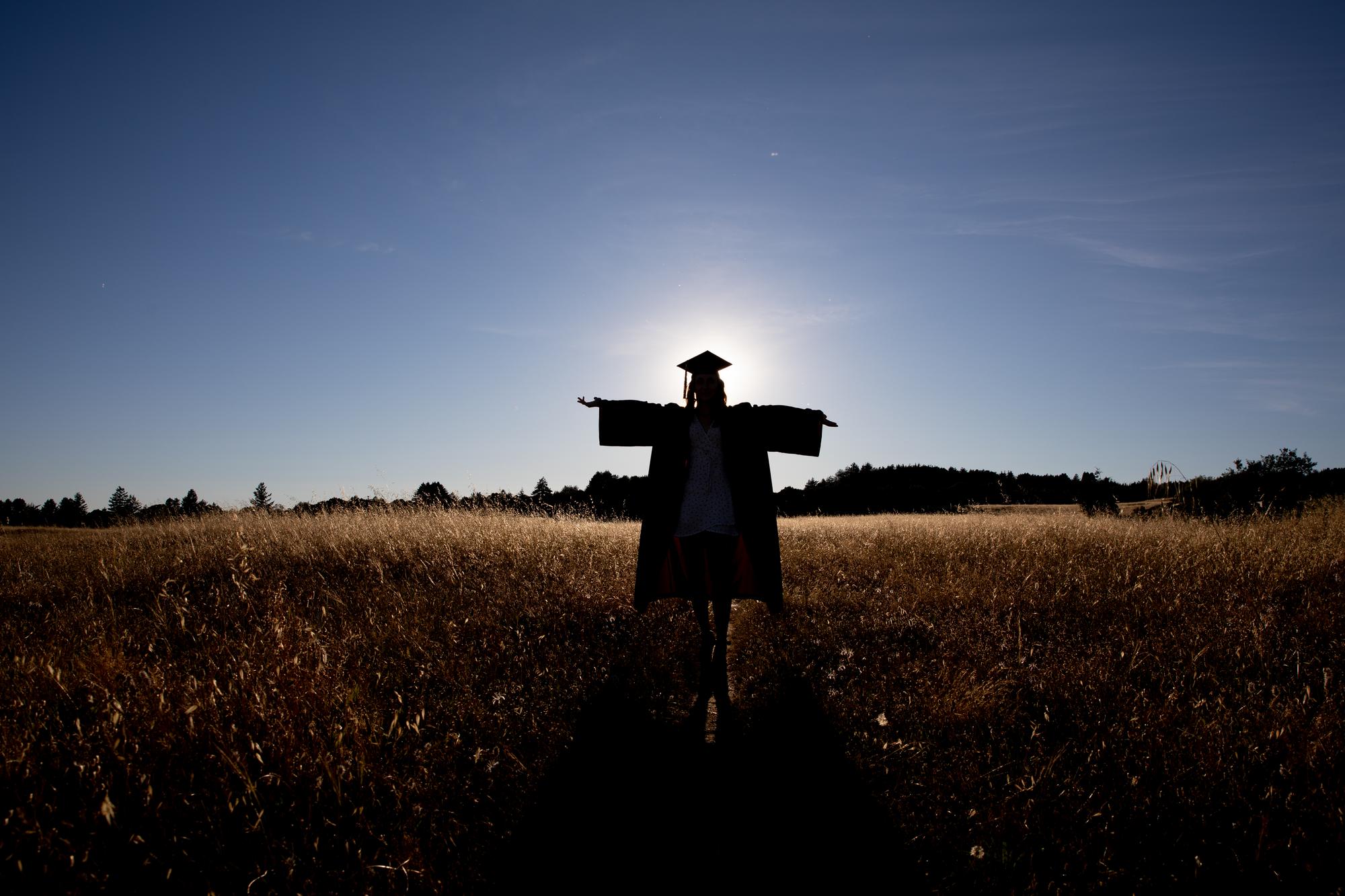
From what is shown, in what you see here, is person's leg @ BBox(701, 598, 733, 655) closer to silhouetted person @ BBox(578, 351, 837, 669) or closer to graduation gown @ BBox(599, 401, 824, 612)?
silhouetted person @ BBox(578, 351, 837, 669)

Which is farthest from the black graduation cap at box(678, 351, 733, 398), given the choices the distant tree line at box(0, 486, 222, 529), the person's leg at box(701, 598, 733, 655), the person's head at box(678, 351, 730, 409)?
the distant tree line at box(0, 486, 222, 529)

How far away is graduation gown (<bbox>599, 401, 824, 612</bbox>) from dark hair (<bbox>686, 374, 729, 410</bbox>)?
10cm

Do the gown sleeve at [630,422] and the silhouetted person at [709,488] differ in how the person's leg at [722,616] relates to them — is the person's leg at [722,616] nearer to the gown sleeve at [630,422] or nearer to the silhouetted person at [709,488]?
the silhouetted person at [709,488]

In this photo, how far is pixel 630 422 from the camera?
5672 millimetres

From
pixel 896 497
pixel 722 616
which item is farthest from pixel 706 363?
pixel 896 497

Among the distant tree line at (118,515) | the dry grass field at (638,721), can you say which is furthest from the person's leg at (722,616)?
the distant tree line at (118,515)

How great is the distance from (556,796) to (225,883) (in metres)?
1.51

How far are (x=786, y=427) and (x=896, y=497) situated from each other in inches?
1372

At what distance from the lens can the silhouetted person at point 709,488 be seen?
520 centimetres

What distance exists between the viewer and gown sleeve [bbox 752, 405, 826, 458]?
5578 mm

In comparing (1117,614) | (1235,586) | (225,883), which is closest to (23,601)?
(225,883)

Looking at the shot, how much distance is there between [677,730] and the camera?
4.35 meters

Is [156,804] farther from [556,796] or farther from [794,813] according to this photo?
[794,813]

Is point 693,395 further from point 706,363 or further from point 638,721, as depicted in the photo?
point 638,721
